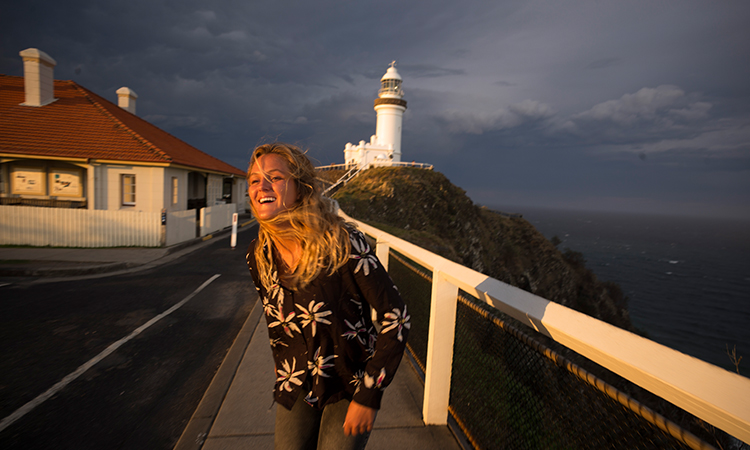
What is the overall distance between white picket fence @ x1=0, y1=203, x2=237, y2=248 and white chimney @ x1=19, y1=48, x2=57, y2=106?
28.8ft

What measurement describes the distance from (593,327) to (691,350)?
48.6m

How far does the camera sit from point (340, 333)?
1.68 m

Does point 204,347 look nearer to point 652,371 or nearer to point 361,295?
point 361,295

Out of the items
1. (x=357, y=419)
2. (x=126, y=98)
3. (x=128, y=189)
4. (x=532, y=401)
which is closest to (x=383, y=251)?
(x=532, y=401)

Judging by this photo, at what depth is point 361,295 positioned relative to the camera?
5.68 ft

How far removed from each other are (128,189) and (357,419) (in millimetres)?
19288

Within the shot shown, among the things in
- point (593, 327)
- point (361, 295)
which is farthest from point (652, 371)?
point (361, 295)

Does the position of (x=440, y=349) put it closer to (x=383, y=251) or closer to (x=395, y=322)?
(x=395, y=322)

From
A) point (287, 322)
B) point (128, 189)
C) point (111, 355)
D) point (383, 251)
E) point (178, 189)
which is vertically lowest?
point (111, 355)

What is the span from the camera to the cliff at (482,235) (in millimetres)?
34562

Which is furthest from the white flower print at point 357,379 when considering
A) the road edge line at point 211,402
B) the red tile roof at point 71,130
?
the red tile roof at point 71,130

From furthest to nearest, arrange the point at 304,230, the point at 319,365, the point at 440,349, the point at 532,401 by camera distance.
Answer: the point at 440,349 → the point at 532,401 → the point at 304,230 → the point at 319,365

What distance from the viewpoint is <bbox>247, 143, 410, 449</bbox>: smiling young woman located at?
1.62 meters

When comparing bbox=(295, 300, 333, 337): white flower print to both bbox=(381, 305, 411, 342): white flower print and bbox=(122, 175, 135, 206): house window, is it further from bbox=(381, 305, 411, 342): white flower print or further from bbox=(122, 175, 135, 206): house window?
bbox=(122, 175, 135, 206): house window
